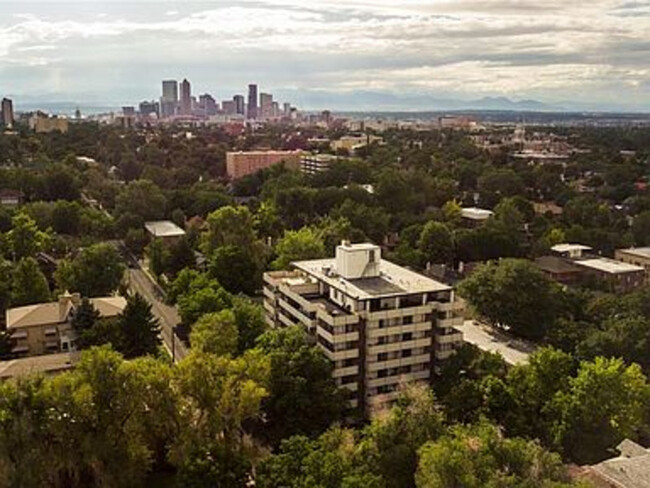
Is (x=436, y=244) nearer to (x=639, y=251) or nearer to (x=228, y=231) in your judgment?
(x=639, y=251)

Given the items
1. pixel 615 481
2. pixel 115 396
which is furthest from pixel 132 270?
pixel 615 481

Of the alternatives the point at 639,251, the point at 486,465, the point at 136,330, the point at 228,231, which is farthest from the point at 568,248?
the point at 486,465

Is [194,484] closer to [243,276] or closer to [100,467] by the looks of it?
[100,467]

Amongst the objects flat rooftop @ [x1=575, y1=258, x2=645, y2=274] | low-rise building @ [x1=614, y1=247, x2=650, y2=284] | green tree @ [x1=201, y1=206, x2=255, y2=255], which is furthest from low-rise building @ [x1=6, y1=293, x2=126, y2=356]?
low-rise building @ [x1=614, y1=247, x2=650, y2=284]

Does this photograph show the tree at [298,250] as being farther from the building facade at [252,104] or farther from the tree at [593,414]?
the building facade at [252,104]

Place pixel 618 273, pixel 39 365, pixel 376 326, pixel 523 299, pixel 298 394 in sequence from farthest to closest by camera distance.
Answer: pixel 618 273, pixel 523 299, pixel 39 365, pixel 376 326, pixel 298 394
